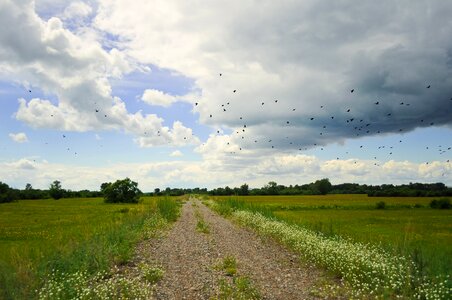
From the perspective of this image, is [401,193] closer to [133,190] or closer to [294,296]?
[133,190]

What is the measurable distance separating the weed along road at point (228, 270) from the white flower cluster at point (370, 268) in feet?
2.34

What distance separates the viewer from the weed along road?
11.3 m

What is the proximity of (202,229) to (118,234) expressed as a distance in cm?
871

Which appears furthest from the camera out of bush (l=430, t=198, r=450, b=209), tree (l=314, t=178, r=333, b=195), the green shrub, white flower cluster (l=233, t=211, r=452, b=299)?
tree (l=314, t=178, r=333, b=195)

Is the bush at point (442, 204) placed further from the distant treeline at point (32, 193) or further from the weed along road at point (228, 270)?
the distant treeline at point (32, 193)

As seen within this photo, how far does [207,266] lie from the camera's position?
15031 mm

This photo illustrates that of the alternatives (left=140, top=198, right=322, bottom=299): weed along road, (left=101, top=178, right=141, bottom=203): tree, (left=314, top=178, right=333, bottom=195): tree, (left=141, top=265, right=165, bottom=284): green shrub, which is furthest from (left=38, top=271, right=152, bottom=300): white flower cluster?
(left=314, top=178, right=333, bottom=195): tree

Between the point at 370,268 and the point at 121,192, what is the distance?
75.5m

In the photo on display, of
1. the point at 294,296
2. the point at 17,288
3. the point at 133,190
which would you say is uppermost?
the point at 133,190

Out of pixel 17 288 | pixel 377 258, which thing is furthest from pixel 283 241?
pixel 17 288

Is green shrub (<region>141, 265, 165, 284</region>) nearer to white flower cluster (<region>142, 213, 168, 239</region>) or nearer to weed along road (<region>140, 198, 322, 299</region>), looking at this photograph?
weed along road (<region>140, 198, 322, 299</region>)

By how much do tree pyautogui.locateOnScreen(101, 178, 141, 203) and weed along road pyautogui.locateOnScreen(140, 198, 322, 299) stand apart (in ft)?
204

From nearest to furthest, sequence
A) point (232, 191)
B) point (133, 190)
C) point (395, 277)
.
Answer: point (395, 277) → point (133, 190) → point (232, 191)

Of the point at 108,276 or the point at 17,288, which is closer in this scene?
the point at 17,288
